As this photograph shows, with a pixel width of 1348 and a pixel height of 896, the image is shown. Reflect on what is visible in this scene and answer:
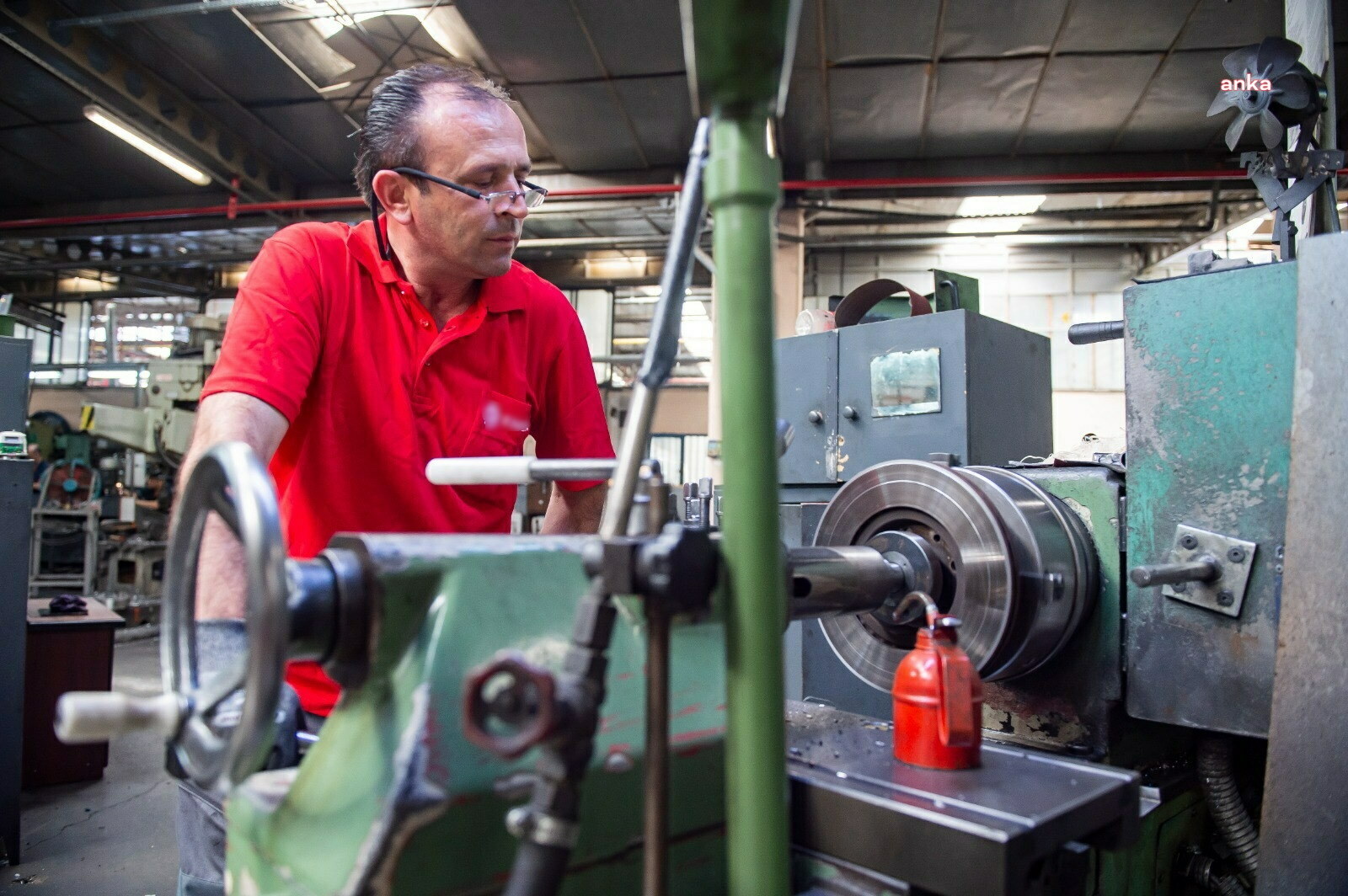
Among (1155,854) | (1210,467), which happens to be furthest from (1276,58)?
(1155,854)

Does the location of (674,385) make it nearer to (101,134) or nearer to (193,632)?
(101,134)

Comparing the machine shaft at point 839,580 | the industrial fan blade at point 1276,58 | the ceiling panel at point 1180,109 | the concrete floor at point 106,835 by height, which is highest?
the ceiling panel at point 1180,109

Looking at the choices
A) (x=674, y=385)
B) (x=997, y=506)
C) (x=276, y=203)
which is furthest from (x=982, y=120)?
(x=997, y=506)

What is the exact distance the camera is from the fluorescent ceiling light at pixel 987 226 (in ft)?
20.7

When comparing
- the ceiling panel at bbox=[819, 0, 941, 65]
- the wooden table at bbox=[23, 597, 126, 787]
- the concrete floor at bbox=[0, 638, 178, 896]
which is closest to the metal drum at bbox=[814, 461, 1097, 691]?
the concrete floor at bbox=[0, 638, 178, 896]

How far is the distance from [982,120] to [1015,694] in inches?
177

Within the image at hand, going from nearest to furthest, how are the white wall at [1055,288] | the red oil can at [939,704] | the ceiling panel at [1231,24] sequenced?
the red oil can at [939,704]
the ceiling panel at [1231,24]
the white wall at [1055,288]

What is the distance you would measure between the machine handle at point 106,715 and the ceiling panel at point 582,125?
4429mm

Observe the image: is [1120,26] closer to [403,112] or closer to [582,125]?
[582,125]

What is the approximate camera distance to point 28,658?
2.86 meters

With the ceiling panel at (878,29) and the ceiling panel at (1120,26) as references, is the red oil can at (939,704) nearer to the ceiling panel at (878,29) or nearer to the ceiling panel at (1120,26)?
the ceiling panel at (878,29)

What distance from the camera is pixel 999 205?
19.8 feet

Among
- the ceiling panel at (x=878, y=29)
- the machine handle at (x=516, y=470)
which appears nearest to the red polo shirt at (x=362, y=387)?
the machine handle at (x=516, y=470)

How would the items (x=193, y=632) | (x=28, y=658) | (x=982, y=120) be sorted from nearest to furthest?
(x=193, y=632) → (x=28, y=658) → (x=982, y=120)
